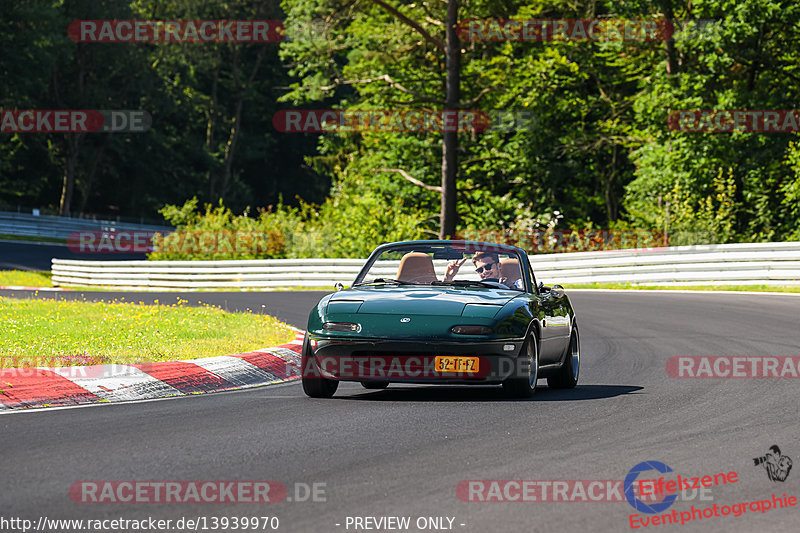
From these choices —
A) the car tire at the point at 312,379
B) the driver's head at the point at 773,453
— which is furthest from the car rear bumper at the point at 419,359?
the driver's head at the point at 773,453

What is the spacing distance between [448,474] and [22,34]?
60.2 m

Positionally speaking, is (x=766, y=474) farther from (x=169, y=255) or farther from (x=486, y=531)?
(x=169, y=255)

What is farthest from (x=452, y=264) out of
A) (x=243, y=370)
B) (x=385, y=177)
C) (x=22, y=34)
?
(x=22, y=34)

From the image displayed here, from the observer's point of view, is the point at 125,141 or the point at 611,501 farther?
the point at 125,141

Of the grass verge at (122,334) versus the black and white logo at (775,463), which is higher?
the black and white logo at (775,463)

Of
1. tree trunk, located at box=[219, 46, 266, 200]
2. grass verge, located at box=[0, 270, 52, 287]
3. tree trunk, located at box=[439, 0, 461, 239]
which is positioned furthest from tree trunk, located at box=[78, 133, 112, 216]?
tree trunk, located at box=[439, 0, 461, 239]

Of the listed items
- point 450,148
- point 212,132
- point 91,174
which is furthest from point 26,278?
point 212,132

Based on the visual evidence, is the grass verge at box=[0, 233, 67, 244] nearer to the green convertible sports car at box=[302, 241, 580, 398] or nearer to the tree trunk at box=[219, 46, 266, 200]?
the tree trunk at box=[219, 46, 266, 200]

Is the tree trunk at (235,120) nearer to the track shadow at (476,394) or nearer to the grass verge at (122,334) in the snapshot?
the grass verge at (122,334)

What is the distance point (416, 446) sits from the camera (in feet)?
23.1

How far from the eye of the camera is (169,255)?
122ft

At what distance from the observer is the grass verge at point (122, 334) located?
11.3 metres

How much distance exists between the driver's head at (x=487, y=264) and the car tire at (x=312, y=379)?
1.84m

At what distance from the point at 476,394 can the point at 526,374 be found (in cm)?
74
